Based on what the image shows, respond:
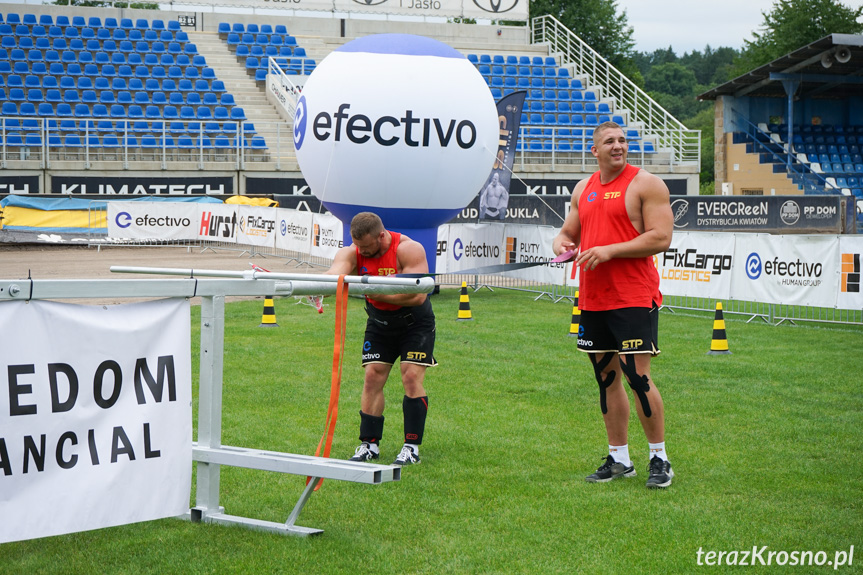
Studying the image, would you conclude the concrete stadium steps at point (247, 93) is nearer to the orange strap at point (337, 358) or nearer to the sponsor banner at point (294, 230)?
Answer: the sponsor banner at point (294, 230)

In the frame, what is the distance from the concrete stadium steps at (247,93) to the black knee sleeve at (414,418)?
87.2 feet

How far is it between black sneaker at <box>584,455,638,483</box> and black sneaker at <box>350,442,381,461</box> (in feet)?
5.22

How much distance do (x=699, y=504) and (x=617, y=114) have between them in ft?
119

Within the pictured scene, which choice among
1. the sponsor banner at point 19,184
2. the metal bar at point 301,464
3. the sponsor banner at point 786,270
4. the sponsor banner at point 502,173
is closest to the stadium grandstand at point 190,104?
the sponsor banner at point 19,184

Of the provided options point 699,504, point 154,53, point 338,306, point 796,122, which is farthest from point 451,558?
point 796,122

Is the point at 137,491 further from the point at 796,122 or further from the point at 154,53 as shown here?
the point at 796,122

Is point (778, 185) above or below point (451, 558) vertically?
above

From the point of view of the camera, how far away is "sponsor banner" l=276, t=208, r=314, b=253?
2356cm

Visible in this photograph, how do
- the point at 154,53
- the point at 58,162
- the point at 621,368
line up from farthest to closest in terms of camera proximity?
the point at 154,53 → the point at 58,162 → the point at 621,368

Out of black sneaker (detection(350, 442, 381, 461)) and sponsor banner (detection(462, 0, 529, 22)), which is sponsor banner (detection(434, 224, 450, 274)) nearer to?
black sneaker (detection(350, 442, 381, 461))

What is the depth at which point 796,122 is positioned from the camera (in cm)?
4294

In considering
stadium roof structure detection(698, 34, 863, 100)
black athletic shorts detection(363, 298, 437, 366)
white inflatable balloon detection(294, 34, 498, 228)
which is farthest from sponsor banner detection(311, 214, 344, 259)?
stadium roof structure detection(698, 34, 863, 100)

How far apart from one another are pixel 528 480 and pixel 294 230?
742 inches

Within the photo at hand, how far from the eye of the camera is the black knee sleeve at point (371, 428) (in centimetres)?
700
